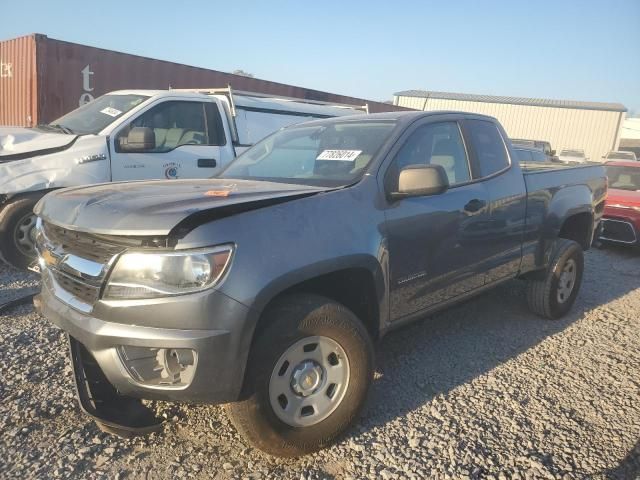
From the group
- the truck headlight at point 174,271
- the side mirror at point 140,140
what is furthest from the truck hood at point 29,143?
the truck headlight at point 174,271

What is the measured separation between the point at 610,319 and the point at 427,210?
2828 millimetres

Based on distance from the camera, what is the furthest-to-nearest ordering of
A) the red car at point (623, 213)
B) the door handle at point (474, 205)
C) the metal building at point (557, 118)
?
the metal building at point (557, 118)
the red car at point (623, 213)
the door handle at point (474, 205)

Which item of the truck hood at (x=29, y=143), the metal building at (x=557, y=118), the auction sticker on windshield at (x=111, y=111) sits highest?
the metal building at (x=557, y=118)

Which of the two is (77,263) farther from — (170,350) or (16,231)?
(16,231)

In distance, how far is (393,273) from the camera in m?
2.77

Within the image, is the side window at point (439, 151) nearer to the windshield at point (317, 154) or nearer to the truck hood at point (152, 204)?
the windshield at point (317, 154)

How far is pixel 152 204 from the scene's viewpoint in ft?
7.30

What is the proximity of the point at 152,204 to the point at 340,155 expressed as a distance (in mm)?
1290

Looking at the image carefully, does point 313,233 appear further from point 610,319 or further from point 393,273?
point 610,319

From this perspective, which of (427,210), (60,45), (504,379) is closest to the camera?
(427,210)

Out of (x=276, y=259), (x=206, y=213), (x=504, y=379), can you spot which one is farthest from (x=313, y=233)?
(x=504, y=379)

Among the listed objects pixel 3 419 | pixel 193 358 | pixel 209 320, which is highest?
pixel 209 320

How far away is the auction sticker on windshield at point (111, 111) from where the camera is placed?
5.76 m

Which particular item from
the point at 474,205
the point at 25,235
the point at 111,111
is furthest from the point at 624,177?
the point at 25,235
